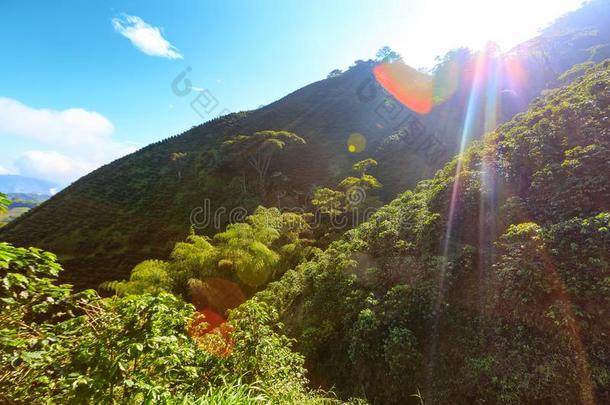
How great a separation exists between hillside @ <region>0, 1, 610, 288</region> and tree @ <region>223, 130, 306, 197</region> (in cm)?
127

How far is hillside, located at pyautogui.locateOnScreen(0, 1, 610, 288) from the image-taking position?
21531 millimetres

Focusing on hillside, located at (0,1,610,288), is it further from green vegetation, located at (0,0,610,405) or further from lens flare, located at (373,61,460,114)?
green vegetation, located at (0,0,610,405)

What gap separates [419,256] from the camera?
23.7ft

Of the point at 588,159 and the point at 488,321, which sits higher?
the point at 588,159

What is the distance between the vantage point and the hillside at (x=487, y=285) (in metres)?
4.52

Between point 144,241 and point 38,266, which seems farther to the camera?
point 144,241

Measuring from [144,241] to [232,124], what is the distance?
958 inches

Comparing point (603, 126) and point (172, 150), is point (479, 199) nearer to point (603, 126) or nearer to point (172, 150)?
point (603, 126)

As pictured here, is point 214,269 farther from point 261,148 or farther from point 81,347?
point 261,148

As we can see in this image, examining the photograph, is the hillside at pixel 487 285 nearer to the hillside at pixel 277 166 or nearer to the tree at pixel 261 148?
the hillside at pixel 277 166

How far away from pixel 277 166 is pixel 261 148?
4.48 meters

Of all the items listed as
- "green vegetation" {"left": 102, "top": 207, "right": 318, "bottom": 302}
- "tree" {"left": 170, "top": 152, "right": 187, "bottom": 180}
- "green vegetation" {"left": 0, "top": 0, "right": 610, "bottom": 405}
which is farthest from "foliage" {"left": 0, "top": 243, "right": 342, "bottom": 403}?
"tree" {"left": 170, "top": 152, "right": 187, "bottom": 180}

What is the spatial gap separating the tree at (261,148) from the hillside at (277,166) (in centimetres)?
127

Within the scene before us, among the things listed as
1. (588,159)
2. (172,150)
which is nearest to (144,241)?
(172,150)
